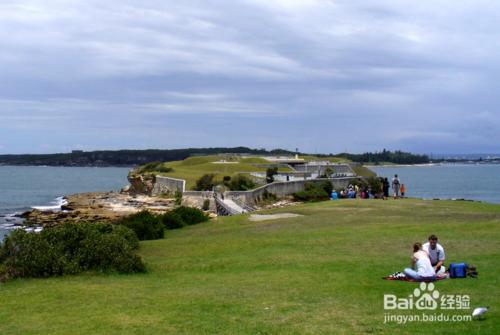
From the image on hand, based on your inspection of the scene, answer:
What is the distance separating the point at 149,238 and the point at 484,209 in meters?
13.9

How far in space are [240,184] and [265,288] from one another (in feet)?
162

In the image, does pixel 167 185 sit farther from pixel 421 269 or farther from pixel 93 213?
pixel 421 269

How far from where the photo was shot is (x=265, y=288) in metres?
12.0

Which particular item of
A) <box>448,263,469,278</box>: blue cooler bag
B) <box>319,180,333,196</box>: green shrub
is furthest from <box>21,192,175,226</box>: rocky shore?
<box>448,263,469,278</box>: blue cooler bag

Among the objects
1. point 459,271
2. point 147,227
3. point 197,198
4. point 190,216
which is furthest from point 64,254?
point 197,198

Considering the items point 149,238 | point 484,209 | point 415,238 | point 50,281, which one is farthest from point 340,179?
point 50,281

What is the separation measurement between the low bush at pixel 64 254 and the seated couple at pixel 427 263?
644 centimetres

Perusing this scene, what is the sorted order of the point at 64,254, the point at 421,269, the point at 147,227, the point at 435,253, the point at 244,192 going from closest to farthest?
the point at 421,269
the point at 435,253
the point at 64,254
the point at 147,227
the point at 244,192

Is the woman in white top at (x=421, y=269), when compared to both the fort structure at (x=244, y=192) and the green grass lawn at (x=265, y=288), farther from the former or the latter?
the fort structure at (x=244, y=192)

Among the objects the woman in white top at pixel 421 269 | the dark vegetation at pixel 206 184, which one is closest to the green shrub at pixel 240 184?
the dark vegetation at pixel 206 184

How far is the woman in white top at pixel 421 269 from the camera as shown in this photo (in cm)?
1170

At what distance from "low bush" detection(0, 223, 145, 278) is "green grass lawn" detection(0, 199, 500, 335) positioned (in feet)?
1.65

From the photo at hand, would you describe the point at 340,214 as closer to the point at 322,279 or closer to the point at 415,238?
the point at 415,238

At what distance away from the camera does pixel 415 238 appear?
17375 millimetres
